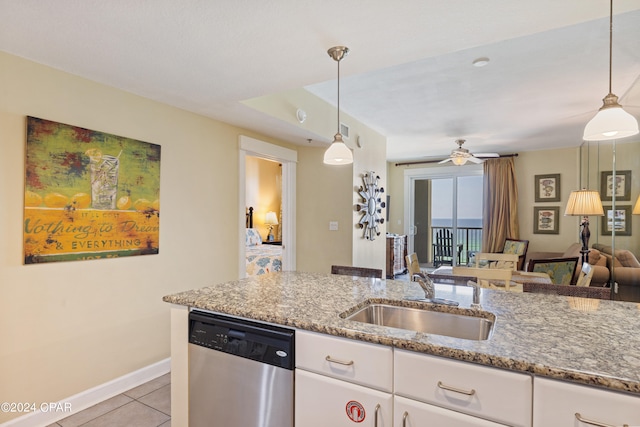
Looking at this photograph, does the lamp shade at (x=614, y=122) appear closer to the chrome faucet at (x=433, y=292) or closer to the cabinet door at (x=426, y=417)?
the chrome faucet at (x=433, y=292)

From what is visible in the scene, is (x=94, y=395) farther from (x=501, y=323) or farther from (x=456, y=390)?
(x=501, y=323)

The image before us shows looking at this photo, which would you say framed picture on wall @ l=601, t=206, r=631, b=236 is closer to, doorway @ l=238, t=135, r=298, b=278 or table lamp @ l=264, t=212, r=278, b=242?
doorway @ l=238, t=135, r=298, b=278

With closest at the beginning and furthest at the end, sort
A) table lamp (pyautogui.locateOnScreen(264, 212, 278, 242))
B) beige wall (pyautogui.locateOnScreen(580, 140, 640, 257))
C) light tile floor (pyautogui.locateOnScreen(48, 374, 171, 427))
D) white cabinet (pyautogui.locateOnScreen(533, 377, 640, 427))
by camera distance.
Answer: white cabinet (pyautogui.locateOnScreen(533, 377, 640, 427)) → light tile floor (pyautogui.locateOnScreen(48, 374, 171, 427)) → beige wall (pyautogui.locateOnScreen(580, 140, 640, 257)) → table lamp (pyautogui.locateOnScreen(264, 212, 278, 242))

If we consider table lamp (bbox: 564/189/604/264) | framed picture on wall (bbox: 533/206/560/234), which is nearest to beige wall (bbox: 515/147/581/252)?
framed picture on wall (bbox: 533/206/560/234)

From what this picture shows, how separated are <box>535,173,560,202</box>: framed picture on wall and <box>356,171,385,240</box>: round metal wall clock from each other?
338cm

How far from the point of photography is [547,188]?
6.28 m

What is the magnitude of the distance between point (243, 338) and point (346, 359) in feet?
1.72

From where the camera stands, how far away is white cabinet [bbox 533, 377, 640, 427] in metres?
0.91

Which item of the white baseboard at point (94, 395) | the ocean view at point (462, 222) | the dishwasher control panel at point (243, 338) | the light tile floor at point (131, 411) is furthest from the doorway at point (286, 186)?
the ocean view at point (462, 222)

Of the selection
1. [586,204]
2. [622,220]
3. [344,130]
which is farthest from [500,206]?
[344,130]

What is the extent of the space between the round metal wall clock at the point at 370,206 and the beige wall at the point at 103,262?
1.65 metres

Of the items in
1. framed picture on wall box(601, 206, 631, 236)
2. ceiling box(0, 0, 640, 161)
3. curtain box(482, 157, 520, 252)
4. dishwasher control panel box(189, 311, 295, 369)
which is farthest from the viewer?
curtain box(482, 157, 520, 252)

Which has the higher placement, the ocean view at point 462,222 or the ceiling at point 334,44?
the ceiling at point 334,44

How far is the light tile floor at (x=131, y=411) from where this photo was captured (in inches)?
85.7
